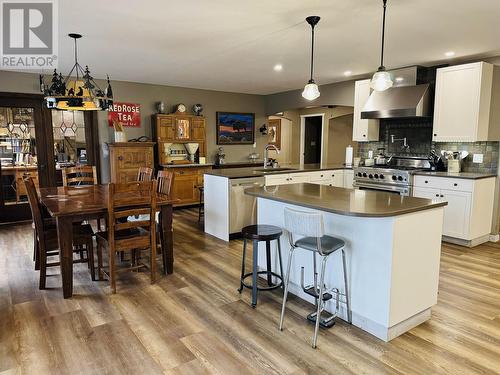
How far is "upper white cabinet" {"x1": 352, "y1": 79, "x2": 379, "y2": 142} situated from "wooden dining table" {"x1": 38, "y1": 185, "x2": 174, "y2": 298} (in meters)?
3.69

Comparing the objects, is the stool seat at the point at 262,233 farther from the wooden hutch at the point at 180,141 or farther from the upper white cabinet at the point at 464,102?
the wooden hutch at the point at 180,141

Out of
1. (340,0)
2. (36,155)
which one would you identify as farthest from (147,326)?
(36,155)

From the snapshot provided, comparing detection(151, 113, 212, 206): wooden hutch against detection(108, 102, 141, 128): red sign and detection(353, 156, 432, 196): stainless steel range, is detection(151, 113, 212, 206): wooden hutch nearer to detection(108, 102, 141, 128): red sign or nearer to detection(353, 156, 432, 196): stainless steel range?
detection(108, 102, 141, 128): red sign

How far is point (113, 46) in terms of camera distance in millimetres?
4020

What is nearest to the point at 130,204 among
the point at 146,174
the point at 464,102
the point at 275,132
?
the point at 146,174

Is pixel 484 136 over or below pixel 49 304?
over

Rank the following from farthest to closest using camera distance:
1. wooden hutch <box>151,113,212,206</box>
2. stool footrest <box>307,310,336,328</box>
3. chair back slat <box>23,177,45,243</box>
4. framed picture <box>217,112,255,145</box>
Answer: framed picture <box>217,112,255,145</box>, wooden hutch <box>151,113,212,206</box>, chair back slat <box>23,177,45,243</box>, stool footrest <box>307,310,336,328</box>

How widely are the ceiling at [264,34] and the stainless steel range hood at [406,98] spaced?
250mm

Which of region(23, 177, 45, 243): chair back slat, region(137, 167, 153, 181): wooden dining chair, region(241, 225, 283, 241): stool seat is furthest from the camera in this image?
region(137, 167, 153, 181): wooden dining chair

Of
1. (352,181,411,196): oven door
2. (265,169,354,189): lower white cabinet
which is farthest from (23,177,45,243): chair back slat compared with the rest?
(352,181,411,196): oven door

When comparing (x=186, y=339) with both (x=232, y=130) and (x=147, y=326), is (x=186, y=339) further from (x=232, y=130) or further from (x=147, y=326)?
(x=232, y=130)

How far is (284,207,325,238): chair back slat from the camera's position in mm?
2273

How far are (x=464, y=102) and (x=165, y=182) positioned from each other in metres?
3.99

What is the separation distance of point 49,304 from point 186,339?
1360 mm
